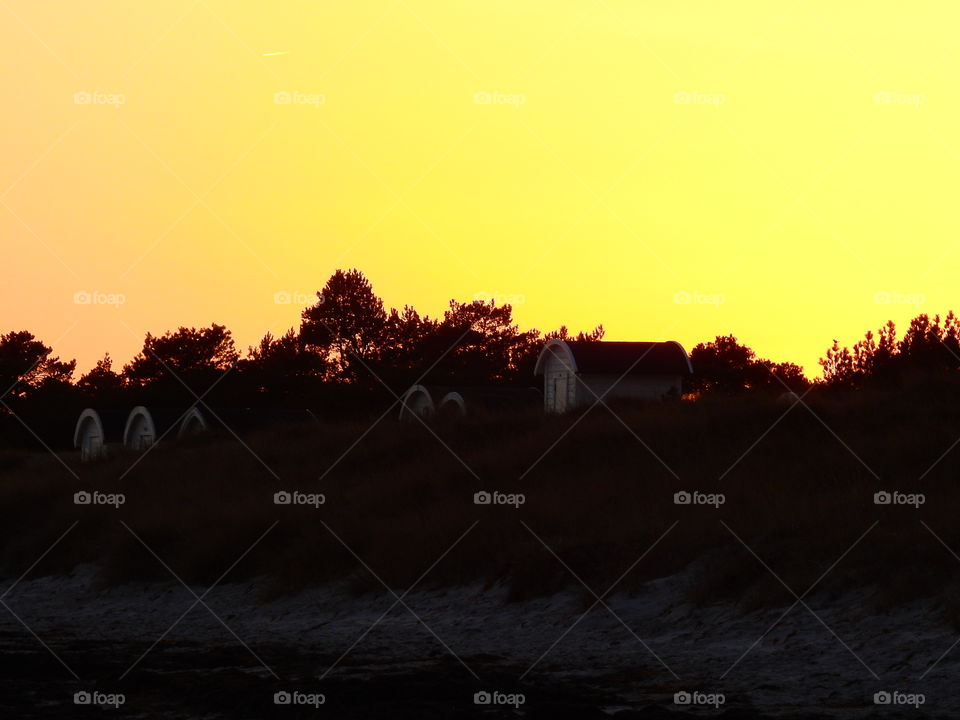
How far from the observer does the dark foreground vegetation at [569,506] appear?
56.5 ft

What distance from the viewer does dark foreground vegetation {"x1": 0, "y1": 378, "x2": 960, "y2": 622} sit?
56.5 feet

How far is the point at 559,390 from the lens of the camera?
51812mm

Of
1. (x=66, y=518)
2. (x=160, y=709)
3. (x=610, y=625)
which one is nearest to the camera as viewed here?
(x=160, y=709)

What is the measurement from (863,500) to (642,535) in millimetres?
3143

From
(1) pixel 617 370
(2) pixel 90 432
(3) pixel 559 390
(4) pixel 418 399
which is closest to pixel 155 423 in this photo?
(2) pixel 90 432

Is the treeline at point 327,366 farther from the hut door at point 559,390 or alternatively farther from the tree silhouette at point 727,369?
the hut door at point 559,390

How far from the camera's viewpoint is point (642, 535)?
19.3 metres

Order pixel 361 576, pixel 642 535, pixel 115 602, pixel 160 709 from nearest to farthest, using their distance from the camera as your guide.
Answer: pixel 160 709 → pixel 642 535 → pixel 361 576 → pixel 115 602

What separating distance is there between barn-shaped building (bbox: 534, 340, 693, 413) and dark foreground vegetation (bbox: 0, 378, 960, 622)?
15.6 meters

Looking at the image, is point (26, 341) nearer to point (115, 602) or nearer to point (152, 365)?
point (152, 365)

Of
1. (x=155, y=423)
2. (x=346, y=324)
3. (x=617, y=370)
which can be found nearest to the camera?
(x=617, y=370)

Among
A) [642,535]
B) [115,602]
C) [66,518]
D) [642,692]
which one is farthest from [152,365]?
[642,692]

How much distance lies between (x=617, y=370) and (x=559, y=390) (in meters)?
2.42

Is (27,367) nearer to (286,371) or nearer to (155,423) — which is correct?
(286,371)
